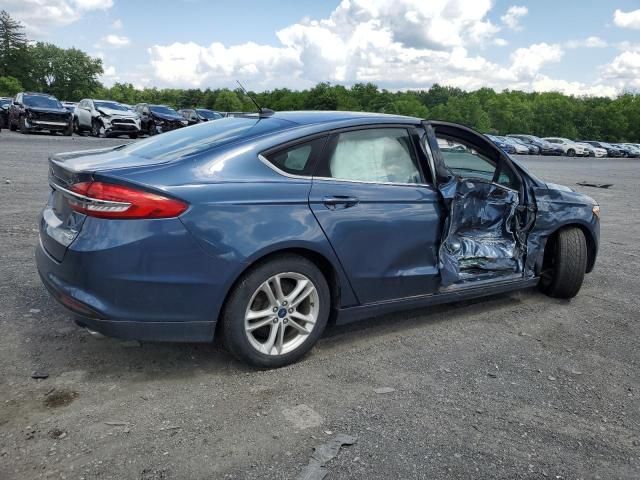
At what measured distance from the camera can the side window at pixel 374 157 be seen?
387 cm

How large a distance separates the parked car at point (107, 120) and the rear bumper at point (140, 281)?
23596 millimetres

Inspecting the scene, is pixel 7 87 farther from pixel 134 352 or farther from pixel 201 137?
pixel 134 352

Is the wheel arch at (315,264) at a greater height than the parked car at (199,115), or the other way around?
the parked car at (199,115)

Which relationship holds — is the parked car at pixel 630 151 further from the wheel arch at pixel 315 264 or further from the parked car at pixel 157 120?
the wheel arch at pixel 315 264

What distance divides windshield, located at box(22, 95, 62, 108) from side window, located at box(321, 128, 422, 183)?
936 inches

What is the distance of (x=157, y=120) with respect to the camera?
28.1 metres

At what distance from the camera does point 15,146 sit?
17.8 m

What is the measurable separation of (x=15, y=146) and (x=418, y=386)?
17.7 metres

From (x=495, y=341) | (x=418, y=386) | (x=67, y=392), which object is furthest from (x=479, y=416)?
(x=67, y=392)

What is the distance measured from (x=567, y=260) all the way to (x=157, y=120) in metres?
25.7

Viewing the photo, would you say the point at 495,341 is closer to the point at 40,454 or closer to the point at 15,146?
the point at 40,454

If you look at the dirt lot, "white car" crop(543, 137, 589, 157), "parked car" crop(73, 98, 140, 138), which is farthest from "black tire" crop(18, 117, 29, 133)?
"white car" crop(543, 137, 589, 157)

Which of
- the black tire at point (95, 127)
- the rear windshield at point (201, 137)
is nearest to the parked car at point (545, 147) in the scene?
the black tire at point (95, 127)

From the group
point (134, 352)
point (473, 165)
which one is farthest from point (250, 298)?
point (473, 165)
